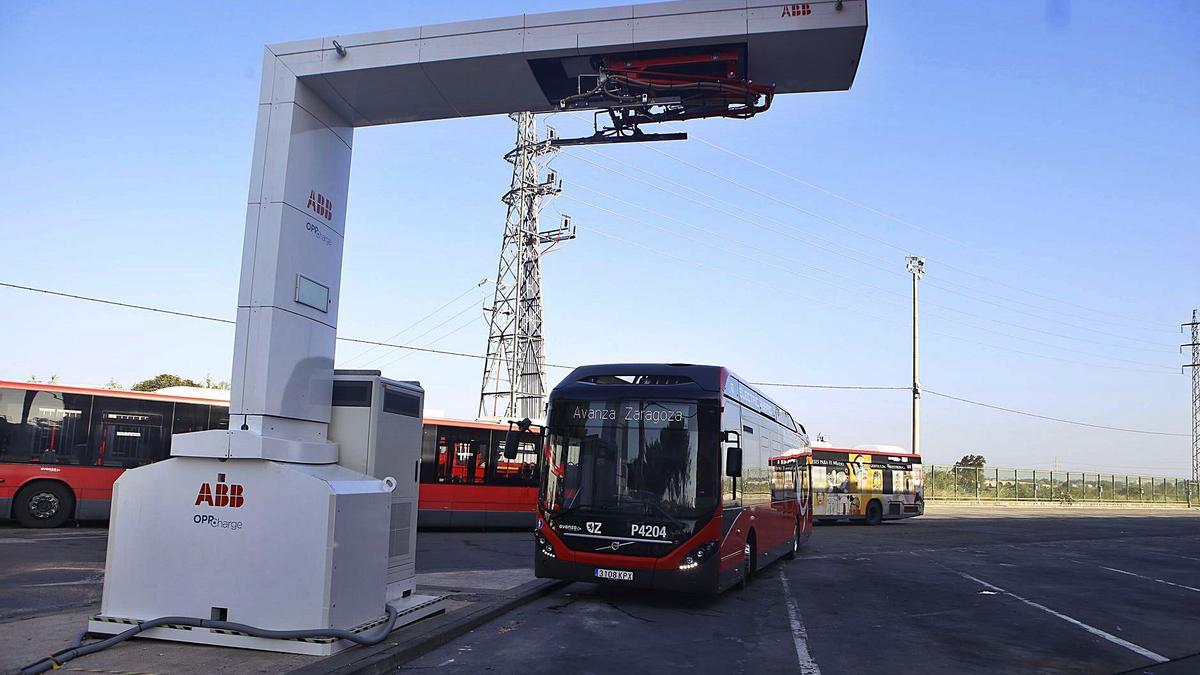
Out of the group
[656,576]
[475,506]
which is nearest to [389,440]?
[656,576]

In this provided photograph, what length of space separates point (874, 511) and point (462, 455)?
63.1 ft

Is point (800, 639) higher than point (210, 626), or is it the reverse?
point (210, 626)

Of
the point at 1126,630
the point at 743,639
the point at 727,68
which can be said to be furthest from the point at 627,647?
the point at 1126,630

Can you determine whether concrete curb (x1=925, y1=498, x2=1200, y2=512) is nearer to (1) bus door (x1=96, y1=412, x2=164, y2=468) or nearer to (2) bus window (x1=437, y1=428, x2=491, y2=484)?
(2) bus window (x1=437, y1=428, x2=491, y2=484)

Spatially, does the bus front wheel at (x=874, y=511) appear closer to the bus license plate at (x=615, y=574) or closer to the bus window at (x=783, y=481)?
the bus window at (x=783, y=481)

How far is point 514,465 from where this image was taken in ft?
74.5

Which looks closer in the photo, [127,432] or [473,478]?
[127,432]

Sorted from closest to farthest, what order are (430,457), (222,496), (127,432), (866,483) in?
(222,496) < (127,432) < (430,457) < (866,483)

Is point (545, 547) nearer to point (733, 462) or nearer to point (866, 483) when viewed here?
point (733, 462)

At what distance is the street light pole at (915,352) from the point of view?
45.9 meters

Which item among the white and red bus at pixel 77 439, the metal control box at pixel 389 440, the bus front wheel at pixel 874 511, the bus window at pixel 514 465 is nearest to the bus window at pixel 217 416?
the white and red bus at pixel 77 439

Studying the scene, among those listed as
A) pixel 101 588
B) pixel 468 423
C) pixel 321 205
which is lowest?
pixel 101 588

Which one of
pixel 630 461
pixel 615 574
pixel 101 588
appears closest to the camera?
pixel 101 588

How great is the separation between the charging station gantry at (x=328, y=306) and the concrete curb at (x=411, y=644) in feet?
0.66
